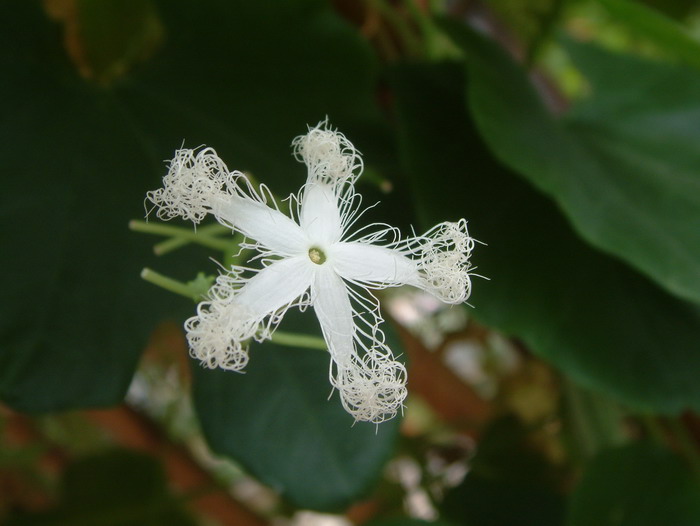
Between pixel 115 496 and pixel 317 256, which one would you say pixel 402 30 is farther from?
pixel 115 496

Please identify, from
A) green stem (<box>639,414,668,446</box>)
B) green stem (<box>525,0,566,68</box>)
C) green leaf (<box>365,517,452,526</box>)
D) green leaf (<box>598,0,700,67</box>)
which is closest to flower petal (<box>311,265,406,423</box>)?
green leaf (<box>365,517,452,526</box>)

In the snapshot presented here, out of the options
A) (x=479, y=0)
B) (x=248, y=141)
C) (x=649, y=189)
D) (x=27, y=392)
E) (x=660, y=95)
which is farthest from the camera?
(x=479, y=0)

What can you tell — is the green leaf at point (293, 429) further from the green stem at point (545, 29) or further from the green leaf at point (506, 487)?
the green stem at point (545, 29)

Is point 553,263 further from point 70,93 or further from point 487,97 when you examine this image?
point 70,93

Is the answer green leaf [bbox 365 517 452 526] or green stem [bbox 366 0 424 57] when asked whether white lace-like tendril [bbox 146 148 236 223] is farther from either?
green stem [bbox 366 0 424 57]

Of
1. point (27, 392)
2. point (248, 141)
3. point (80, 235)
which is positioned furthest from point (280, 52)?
point (27, 392)

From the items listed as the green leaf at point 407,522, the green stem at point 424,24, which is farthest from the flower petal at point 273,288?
the green stem at point 424,24

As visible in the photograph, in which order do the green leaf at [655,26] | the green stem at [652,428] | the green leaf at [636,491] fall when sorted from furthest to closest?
the green stem at [652,428], the green leaf at [636,491], the green leaf at [655,26]

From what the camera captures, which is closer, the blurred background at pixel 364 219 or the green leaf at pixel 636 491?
the blurred background at pixel 364 219
